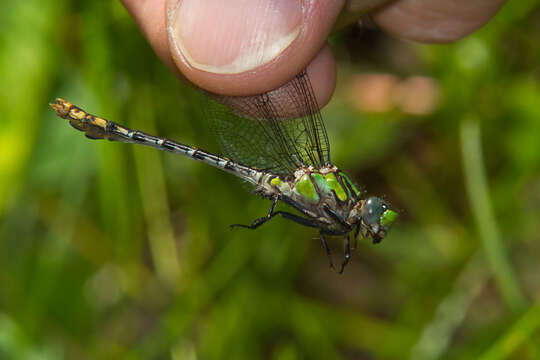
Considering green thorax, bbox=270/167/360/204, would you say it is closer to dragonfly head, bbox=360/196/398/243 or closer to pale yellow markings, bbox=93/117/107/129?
dragonfly head, bbox=360/196/398/243

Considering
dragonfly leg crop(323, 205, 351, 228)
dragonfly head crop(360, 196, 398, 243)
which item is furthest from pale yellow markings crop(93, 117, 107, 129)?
dragonfly head crop(360, 196, 398, 243)

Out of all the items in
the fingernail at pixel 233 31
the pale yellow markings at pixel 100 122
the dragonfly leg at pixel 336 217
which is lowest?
the pale yellow markings at pixel 100 122

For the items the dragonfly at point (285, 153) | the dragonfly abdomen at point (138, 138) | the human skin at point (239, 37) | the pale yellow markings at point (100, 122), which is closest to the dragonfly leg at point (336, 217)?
the dragonfly at point (285, 153)

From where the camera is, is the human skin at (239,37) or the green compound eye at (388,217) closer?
the human skin at (239,37)

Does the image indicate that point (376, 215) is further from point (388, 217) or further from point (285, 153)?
point (285, 153)

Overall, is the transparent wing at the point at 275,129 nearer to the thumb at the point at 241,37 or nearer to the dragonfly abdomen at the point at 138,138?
the dragonfly abdomen at the point at 138,138

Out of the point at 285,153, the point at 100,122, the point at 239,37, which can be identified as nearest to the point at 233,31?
the point at 239,37

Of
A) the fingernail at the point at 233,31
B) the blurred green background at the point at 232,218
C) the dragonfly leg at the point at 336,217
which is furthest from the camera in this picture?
the blurred green background at the point at 232,218
